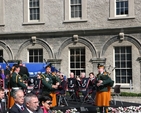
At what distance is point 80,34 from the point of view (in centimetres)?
2467

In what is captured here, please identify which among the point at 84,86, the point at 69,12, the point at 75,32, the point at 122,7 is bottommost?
the point at 84,86

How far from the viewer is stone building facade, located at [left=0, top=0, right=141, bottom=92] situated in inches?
925

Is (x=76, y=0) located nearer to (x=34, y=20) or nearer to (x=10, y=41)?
(x=34, y=20)

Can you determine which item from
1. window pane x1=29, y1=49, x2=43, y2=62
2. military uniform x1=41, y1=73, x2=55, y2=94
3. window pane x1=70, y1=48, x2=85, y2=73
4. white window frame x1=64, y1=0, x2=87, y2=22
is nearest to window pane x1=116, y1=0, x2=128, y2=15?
white window frame x1=64, y1=0, x2=87, y2=22

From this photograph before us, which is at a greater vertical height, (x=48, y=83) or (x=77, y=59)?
(x=77, y=59)

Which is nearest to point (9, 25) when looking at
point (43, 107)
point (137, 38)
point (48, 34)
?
point (48, 34)

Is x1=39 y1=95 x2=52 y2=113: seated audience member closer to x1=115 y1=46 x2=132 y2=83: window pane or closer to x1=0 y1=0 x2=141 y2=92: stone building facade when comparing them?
x1=0 y1=0 x2=141 y2=92: stone building facade

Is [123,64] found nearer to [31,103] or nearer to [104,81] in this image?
[104,81]

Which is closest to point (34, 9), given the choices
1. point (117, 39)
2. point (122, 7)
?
point (122, 7)

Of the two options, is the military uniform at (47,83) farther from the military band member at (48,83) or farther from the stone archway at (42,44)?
the stone archway at (42,44)

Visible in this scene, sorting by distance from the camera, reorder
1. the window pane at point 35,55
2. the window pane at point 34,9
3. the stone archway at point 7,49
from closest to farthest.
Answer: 1. the window pane at point 35,55
2. the window pane at point 34,9
3. the stone archway at point 7,49

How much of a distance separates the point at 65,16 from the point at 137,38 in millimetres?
5123

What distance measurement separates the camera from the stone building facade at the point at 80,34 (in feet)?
77.1

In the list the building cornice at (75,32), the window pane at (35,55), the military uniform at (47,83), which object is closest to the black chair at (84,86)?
the military uniform at (47,83)
